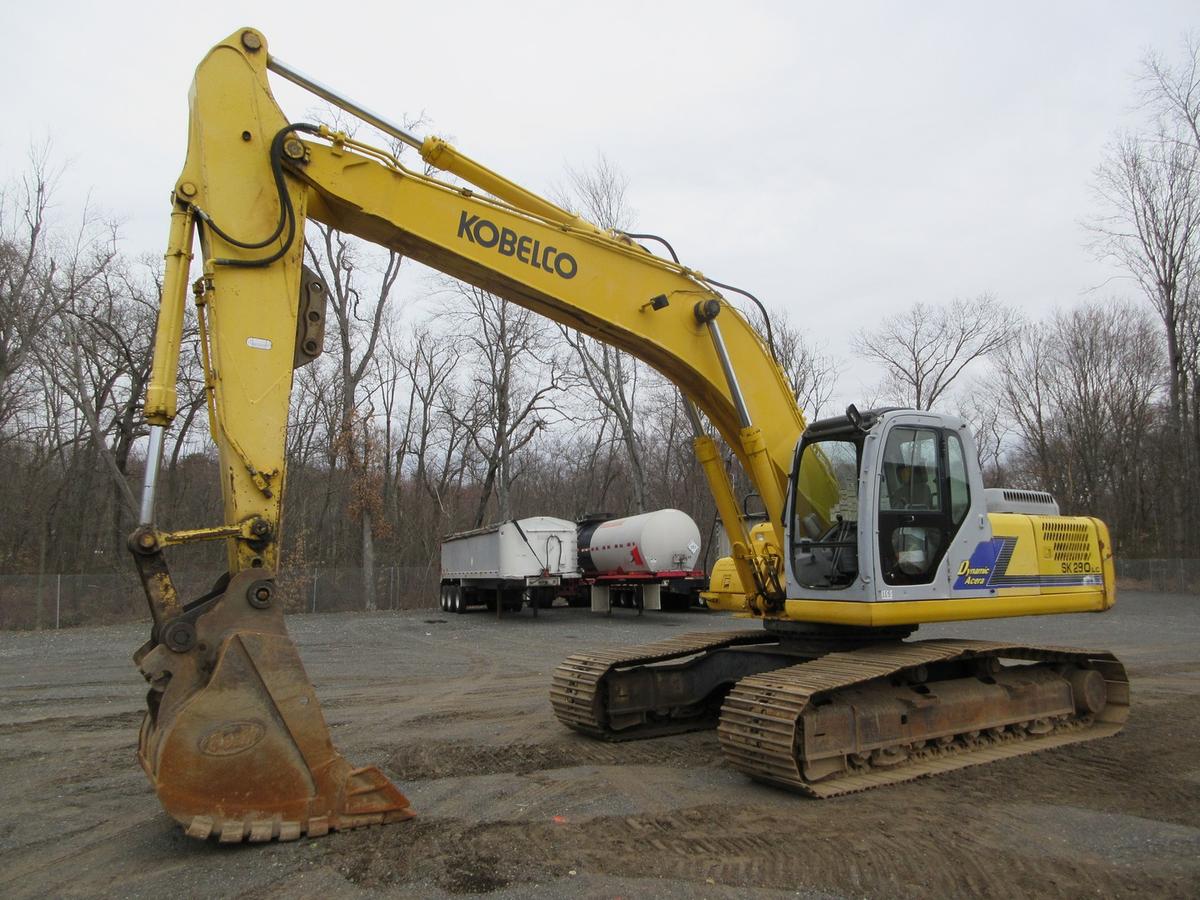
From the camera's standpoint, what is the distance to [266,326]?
17.3ft

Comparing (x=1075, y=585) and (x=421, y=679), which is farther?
(x=421, y=679)

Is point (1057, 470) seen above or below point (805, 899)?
above

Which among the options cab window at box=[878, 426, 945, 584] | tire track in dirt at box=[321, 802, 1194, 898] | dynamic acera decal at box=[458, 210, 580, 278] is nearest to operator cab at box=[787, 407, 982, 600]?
cab window at box=[878, 426, 945, 584]

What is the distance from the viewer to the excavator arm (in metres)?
4.52

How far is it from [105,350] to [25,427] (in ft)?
12.1

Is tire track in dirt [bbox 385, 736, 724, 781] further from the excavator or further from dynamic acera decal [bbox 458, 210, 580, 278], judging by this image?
dynamic acera decal [bbox 458, 210, 580, 278]

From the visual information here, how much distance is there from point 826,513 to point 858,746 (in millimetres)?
1860

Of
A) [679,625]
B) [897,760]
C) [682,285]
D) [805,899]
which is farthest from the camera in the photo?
[679,625]

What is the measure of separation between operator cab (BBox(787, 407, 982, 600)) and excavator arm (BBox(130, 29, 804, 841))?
4.83 ft

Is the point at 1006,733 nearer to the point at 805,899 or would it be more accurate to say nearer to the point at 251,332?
the point at 805,899

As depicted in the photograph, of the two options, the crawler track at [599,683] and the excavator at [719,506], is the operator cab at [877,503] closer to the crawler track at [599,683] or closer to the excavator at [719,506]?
the excavator at [719,506]

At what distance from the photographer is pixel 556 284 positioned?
6645 millimetres

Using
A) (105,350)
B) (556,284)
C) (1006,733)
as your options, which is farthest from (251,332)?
(105,350)

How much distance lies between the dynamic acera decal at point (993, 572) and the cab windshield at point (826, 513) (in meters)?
0.99
